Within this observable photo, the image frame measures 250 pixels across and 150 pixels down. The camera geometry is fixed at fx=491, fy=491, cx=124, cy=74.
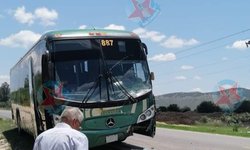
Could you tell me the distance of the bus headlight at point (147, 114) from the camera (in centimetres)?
1332

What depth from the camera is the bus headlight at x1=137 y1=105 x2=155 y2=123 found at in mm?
13317

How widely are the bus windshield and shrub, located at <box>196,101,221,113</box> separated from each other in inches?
2052

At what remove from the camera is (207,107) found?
66625 mm

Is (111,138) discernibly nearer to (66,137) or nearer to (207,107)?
(66,137)

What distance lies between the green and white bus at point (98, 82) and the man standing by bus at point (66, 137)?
7137mm

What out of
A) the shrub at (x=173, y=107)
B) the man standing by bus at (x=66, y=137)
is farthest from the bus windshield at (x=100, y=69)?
the shrub at (x=173, y=107)

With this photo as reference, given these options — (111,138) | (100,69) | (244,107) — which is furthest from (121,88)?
(244,107)

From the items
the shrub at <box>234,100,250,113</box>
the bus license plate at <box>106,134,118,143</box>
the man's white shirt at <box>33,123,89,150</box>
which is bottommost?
the bus license plate at <box>106,134,118,143</box>

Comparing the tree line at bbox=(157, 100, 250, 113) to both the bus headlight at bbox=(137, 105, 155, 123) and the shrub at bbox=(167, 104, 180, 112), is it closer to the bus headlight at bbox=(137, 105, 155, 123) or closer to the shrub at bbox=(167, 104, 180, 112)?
the shrub at bbox=(167, 104, 180, 112)

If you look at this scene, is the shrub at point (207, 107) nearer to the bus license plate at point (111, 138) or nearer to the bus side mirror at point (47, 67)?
the bus license plate at point (111, 138)

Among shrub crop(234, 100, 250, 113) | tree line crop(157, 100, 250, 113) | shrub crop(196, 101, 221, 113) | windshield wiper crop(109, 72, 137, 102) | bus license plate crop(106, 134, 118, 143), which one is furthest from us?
shrub crop(196, 101, 221, 113)

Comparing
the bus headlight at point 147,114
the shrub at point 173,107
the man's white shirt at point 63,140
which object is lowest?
the man's white shirt at point 63,140

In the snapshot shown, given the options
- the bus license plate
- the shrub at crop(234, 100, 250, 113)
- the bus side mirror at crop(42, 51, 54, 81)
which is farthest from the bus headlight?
the shrub at crop(234, 100, 250, 113)

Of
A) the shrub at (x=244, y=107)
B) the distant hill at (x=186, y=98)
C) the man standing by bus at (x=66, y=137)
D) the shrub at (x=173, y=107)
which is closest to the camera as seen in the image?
the man standing by bus at (x=66, y=137)
